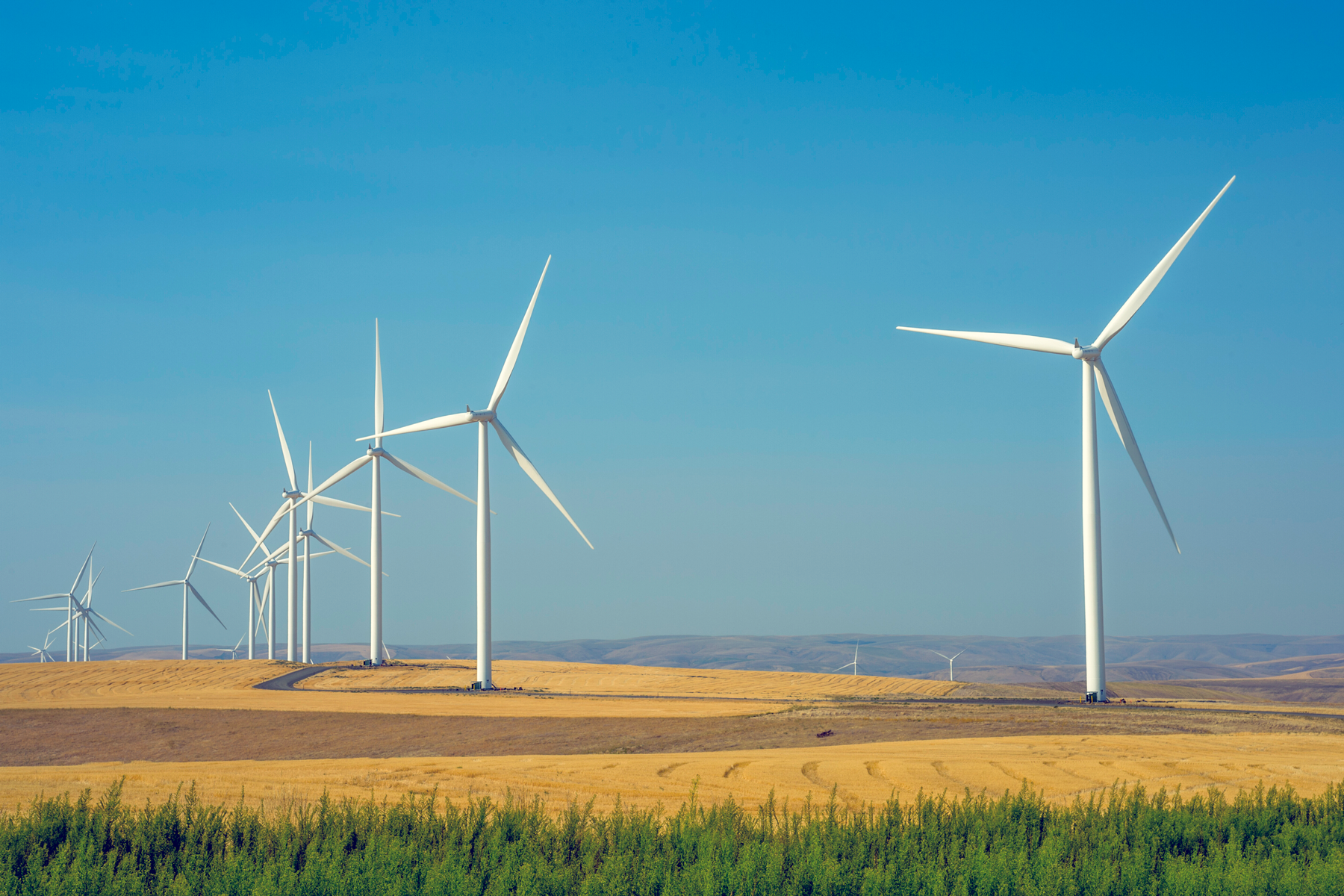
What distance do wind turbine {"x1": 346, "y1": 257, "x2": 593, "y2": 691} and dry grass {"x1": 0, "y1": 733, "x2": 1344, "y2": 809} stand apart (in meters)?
33.1

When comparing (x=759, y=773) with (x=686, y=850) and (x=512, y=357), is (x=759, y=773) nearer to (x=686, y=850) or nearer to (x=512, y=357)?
(x=686, y=850)

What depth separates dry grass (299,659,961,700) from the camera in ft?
189

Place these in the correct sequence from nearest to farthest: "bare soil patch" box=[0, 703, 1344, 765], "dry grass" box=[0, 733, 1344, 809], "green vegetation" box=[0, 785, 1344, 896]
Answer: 1. "green vegetation" box=[0, 785, 1344, 896]
2. "dry grass" box=[0, 733, 1344, 809]
3. "bare soil patch" box=[0, 703, 1344, 765]

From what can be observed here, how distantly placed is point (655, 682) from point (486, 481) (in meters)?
16.6

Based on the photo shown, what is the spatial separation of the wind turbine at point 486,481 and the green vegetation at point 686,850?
1713 inches

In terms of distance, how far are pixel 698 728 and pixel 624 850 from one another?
21017 millimetres

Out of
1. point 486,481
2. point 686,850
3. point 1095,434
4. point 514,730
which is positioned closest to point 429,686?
point 486,481

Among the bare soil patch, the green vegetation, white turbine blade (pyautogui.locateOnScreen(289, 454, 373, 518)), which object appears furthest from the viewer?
white turbine blade (pyautogui.locateOnScreen(289, 454, 373, 518))

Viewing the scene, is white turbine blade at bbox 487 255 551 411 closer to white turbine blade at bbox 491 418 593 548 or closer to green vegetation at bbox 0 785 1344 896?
white turbine blade at bbox 491 418 593 548

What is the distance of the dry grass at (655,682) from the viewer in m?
57.7

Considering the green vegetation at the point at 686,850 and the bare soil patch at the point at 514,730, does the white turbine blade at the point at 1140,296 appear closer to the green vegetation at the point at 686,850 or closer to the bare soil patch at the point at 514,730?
the bare soil patch at the point at 514,730

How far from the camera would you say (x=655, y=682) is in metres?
65.1

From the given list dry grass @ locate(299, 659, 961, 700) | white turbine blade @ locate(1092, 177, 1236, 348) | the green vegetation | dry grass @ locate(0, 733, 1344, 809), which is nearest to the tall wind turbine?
white turbine blade @ locate(1092, 177, 1236, 348)

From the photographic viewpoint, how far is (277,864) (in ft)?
38.8
